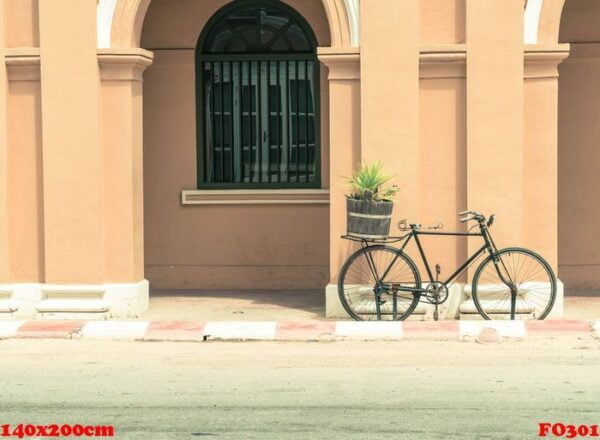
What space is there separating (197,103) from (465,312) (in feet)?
14.2

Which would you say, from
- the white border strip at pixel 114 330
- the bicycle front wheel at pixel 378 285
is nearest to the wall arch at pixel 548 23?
the bicycle front wheel at pixel 378 285

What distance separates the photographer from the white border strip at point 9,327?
38.9ft

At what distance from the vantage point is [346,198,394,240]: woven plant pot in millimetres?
12016

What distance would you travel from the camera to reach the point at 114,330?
1185 centimetres

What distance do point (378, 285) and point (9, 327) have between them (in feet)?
11.3

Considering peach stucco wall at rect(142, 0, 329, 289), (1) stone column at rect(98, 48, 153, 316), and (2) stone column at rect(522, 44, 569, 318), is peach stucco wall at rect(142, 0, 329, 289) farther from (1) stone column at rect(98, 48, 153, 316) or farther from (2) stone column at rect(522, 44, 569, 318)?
(2) stone column at rect(522, 44, 569, 318)

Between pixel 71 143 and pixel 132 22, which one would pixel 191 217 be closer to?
pixel 71 143

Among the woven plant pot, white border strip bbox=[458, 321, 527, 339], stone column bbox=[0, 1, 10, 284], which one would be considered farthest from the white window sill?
white border strip bbox=[458, 321, 527, 339]

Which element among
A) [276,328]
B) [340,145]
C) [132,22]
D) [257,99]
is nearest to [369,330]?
[276,328]

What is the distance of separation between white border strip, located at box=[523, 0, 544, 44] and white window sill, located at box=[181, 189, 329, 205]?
3324 millimetres

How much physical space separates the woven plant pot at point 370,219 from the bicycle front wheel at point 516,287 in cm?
108

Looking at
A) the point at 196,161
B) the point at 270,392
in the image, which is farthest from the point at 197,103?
the point at 270,392

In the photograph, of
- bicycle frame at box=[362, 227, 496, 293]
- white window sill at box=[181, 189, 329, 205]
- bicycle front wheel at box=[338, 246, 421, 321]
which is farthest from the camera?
white window sill at box=[181, 189, 329, 205]

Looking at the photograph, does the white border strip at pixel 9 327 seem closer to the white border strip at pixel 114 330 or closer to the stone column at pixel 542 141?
the white border strip at pixel 114 330
